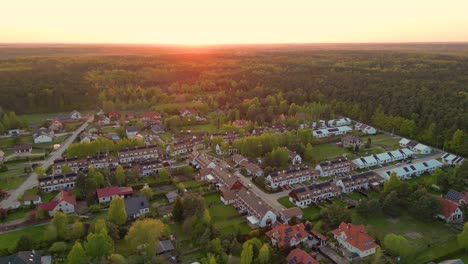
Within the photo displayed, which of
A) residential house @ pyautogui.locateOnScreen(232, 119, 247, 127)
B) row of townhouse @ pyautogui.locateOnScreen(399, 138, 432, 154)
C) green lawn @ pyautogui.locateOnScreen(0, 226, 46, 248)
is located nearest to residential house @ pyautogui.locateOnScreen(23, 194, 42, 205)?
green lawn @ pyautogui.locateOnScreen(0, 226, 46, 248)

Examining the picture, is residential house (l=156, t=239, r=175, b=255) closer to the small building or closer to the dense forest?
the small building

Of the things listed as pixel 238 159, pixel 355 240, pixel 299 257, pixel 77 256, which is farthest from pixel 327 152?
pixel 77 256

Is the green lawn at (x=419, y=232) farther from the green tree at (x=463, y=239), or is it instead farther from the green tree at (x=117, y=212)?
the green tree at (x=117, y=212)

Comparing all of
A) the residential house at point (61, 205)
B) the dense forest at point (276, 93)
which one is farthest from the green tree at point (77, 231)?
the dense forest at point (276, 93)

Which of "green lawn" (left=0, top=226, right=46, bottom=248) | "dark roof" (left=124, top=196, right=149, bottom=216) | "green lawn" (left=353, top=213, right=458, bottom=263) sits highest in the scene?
"dark roof" (left=124, top=196, right=149, bottom=216)

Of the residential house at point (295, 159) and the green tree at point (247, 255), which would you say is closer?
the green tree at point (247, 255)
